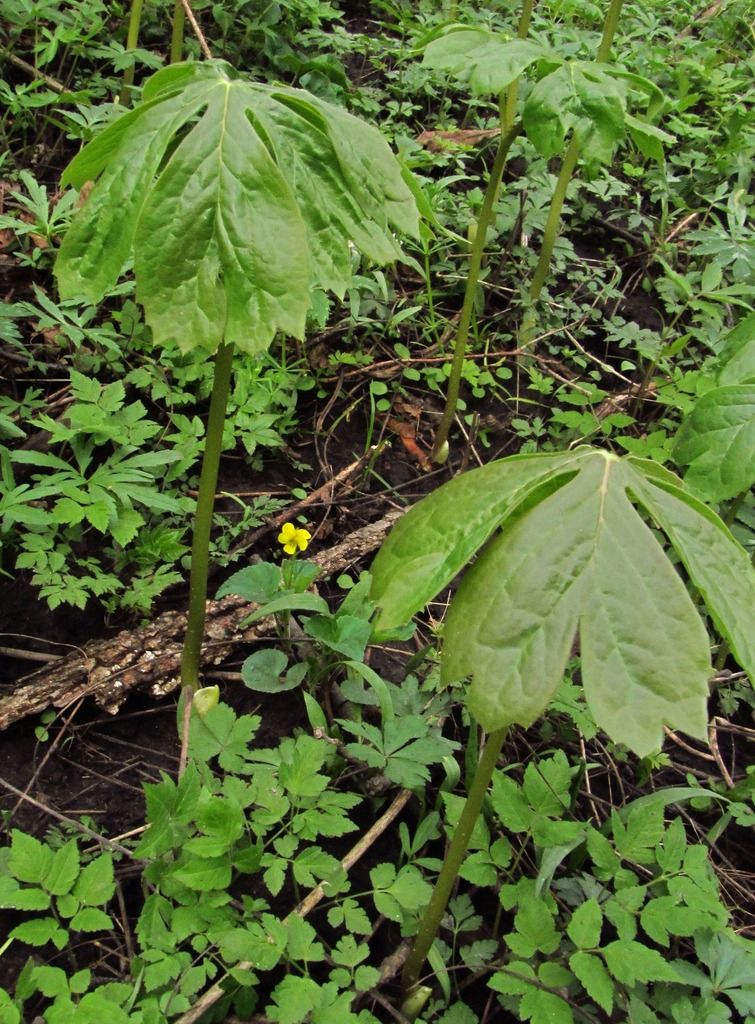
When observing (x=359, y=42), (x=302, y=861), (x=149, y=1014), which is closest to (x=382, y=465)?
(x=302, y=861)

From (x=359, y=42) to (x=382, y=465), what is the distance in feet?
7.07

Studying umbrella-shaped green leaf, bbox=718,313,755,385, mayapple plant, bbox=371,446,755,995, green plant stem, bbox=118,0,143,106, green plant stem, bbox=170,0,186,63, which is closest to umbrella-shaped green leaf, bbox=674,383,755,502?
umbrella-shaped green leaf, bbox=718,313,755,385

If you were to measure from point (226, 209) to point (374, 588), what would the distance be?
1.98ft

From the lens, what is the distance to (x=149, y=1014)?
122cm

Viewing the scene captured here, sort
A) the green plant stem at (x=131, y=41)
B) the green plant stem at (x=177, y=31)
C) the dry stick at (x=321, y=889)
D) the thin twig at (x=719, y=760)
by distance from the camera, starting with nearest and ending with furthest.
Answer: the dry stick at (x=321, y=889) → the thin twig at (x=719, y=760) → the green plant stem at (x=177, y=31) → the green plant stem at (x=131, y=41)

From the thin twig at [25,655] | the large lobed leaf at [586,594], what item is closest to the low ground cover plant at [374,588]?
the large lobed leaf at [586,594]

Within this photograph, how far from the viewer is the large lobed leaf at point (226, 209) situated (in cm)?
118

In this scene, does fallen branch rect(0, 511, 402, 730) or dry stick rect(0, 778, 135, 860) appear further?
fallen branch rect(0, 511, 402, 730)

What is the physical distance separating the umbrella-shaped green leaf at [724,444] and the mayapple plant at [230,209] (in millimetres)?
642

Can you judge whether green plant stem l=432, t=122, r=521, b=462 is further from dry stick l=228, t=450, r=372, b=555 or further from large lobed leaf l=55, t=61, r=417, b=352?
large lobed leaf l=55, t=61, r=417, b=352

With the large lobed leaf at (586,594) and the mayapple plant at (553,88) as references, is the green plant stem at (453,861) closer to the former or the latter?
the large lobed leaf at (586,594)

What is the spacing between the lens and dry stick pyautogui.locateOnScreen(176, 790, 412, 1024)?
4.27 ft

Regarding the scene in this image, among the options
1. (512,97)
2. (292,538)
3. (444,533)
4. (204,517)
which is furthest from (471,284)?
(444,533)

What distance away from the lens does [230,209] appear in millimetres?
1184
